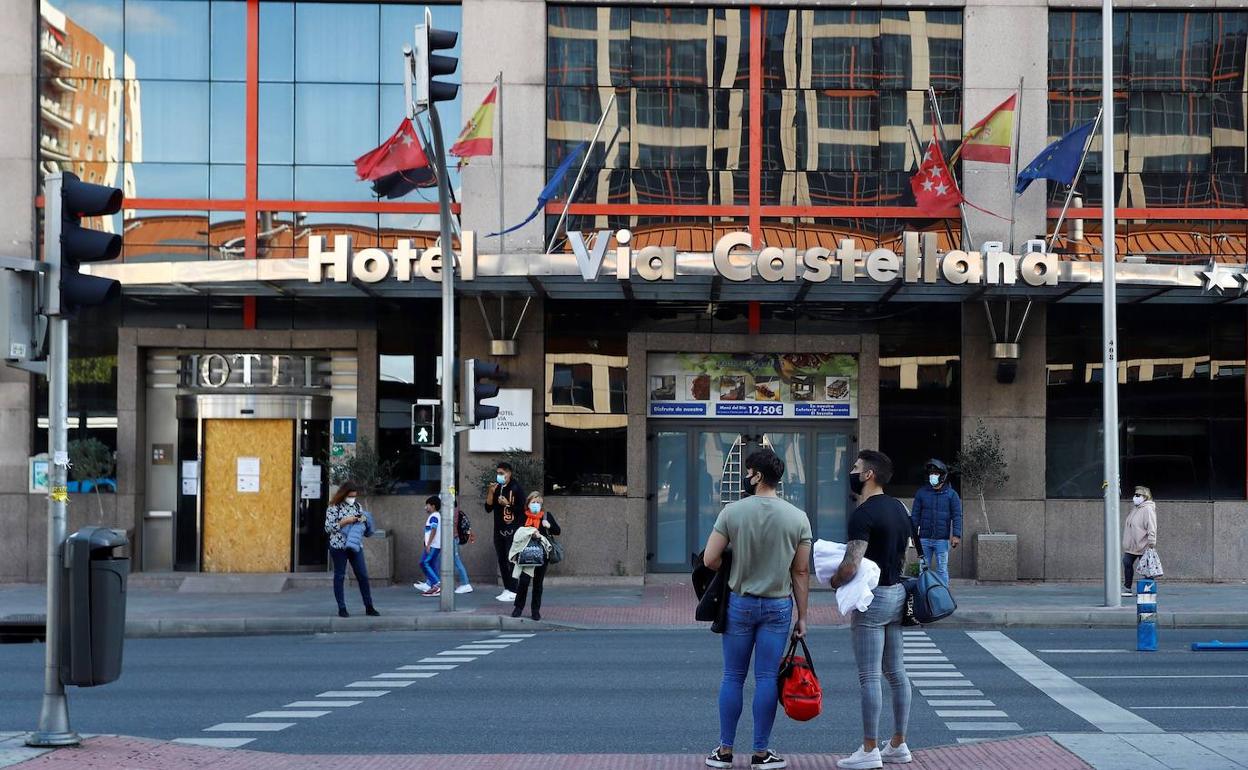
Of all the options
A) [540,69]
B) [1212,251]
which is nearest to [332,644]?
[540,69]

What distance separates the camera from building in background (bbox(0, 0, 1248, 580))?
24.1m

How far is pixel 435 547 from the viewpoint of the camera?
→ 2219 centimetres

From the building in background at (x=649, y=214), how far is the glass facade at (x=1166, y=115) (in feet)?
0.15

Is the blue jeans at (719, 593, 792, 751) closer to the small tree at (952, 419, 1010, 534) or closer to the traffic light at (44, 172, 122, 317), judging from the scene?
the traffic light at (44, 172, 122, 317)

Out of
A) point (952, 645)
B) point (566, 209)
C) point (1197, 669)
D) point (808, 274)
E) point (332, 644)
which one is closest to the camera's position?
point (1197, 669)

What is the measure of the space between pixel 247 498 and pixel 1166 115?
53.0 feet

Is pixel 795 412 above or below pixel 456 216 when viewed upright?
below

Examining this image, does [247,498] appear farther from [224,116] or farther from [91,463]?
[224,116]

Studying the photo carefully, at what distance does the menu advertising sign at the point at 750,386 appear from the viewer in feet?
81.7

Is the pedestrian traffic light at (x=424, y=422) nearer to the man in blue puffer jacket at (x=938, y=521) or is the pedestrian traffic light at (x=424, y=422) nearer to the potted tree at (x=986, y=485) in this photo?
the man in blue puffer jacket at (x=938, y=521)

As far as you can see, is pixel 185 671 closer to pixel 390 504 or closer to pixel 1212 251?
pixel 390 504

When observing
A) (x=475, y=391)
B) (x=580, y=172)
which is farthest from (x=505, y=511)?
(x=580, y=172)

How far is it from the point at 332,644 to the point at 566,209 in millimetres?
8544

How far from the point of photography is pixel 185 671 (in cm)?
1515
